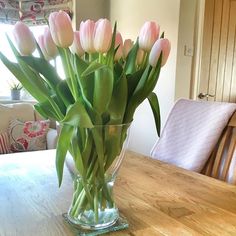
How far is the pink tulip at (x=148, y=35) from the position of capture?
27.2 inches

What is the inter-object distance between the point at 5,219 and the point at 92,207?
0.24 metres

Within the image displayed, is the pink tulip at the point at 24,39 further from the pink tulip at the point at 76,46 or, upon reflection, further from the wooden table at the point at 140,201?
the wooden table at the point at 140,201

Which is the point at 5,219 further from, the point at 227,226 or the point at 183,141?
the point at 183,141

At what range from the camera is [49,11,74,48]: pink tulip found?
2.05 feet

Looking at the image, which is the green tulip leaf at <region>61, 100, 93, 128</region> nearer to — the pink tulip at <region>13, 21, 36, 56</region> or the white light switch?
the pink tulip at <region>13, 21, 36, 56</region>

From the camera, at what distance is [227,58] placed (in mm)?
2902

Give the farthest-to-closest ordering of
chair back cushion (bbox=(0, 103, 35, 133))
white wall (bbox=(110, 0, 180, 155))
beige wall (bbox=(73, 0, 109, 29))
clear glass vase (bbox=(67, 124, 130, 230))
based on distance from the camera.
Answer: beige wall (bbox=(73, 0, 109, 29)), chair back cushion (bbox=(0, 103, 35, 133)), white wall (bbox=(110, 0, 180, 155)), clear glass vase (bbox=(67, 124, 130, 230))

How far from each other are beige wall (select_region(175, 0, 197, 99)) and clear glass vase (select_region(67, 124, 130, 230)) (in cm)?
211

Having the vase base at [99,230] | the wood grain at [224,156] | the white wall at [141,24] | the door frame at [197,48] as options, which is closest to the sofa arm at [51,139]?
the white wall at [141,24]

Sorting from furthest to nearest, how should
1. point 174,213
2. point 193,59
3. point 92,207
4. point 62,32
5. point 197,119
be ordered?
point 193,59
point 197,119
point 174,213
point 92,207
point 62,32

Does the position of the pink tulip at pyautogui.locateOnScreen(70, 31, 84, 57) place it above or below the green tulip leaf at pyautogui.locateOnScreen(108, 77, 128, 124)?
above

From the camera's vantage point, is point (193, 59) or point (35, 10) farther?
point (35, 10)

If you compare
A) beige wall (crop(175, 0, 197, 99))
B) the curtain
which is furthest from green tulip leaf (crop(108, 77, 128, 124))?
the curtain

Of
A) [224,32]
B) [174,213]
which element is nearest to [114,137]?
[174,213]
